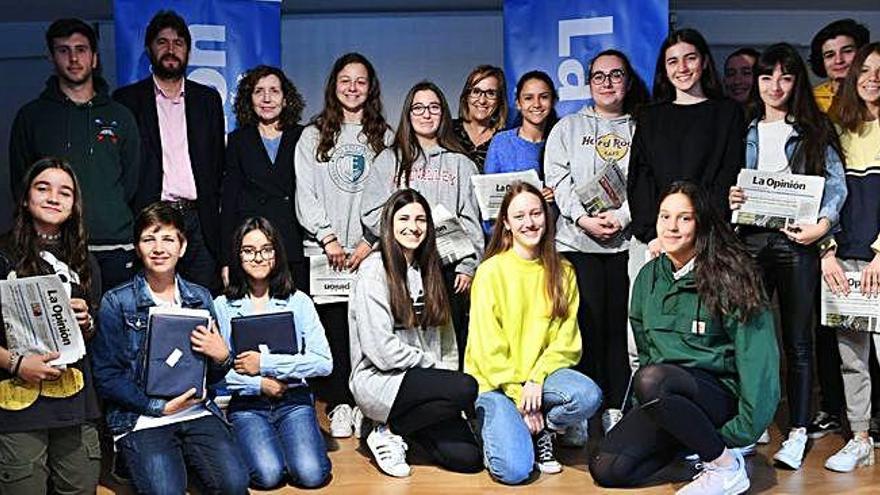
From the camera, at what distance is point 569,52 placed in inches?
203

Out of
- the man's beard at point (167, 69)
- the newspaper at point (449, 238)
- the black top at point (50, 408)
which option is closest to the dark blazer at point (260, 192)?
the man's beard at point (167, 69)

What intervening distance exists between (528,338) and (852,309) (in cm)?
123

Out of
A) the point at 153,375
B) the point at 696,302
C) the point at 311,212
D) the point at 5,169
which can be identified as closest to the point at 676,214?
the point at 696,302

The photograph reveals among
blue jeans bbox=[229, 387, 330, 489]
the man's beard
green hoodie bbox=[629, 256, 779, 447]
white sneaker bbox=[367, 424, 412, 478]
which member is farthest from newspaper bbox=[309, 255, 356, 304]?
green hoodie bbox=[629, 256, 779, 447]

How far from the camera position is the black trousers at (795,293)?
4180mm

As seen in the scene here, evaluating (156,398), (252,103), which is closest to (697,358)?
(156,398)

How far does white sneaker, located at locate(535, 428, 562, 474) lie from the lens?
4.06 m

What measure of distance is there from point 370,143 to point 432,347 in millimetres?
915

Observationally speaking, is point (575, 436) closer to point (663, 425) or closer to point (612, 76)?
point (663, 425)

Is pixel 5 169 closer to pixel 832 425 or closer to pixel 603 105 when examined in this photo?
pixel 603 105

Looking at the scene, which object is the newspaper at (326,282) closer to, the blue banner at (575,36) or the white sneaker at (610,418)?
the white sneaker at (610,418)

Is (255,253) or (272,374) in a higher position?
(255,253)

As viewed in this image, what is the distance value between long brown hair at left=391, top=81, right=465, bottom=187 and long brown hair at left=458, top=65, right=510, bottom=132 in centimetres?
28

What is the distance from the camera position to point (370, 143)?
15.1ft
